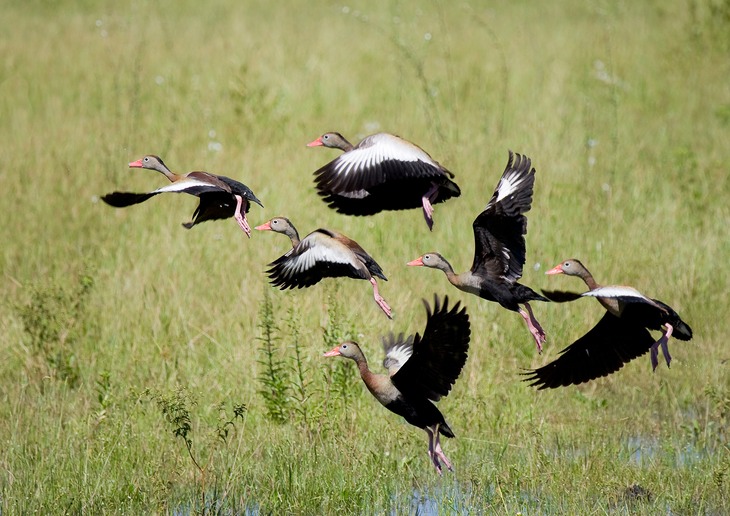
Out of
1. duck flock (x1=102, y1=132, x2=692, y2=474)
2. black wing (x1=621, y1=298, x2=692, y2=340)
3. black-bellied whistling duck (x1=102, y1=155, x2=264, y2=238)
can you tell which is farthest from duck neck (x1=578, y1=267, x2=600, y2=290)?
black-bellied whistling duck (x1=102, y1=155, x2=264, y2=238)

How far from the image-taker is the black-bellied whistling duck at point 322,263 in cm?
508

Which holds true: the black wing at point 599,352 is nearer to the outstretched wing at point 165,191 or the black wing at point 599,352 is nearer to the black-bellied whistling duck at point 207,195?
the black-bellied whistling duck at point 207,195

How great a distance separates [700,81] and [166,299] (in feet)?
27.0

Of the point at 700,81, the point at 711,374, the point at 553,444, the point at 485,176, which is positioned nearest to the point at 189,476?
the point at 553,444

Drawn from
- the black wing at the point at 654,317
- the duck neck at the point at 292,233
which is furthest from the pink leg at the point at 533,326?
the duck neck at the point at 292,233

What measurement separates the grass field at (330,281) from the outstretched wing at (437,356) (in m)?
0.79

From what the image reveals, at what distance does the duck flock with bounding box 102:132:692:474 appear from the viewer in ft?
16.2

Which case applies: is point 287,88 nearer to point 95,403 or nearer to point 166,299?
point 166,299

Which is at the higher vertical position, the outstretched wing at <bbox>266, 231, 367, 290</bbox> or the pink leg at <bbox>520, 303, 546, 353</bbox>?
the outstretched wing at <bbox>266, 231, 367, 290</bbox>

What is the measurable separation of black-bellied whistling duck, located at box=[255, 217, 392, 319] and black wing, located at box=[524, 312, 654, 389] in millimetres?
1172

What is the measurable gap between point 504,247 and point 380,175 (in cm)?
84

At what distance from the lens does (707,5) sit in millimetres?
14984

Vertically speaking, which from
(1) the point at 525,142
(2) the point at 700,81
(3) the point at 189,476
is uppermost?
(2) the point at 700,81

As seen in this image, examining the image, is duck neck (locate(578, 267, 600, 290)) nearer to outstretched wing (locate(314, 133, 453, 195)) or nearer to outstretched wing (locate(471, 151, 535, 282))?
outstretched wing (locate(471, 151, 535, 282))
